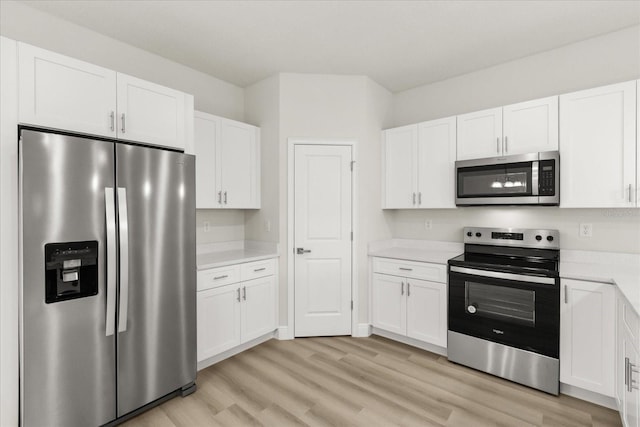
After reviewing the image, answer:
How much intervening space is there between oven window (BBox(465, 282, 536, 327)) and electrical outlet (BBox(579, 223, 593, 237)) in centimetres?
85

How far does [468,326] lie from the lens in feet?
9.09

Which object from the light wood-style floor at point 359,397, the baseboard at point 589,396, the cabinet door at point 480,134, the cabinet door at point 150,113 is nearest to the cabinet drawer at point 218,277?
the light wood-style floor at point 359,397

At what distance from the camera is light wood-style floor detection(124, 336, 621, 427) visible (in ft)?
6.93

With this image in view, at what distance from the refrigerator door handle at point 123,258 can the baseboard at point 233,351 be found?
1.04 meters

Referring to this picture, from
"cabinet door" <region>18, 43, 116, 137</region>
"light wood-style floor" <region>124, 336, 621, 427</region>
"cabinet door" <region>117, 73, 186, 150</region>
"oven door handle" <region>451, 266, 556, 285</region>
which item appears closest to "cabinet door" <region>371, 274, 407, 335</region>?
"light wood-style floor" <region>124, 336, 621, 427</region>

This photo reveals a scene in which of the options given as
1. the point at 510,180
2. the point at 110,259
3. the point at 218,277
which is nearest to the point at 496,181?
the point at 510,180

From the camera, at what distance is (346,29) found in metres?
2.68

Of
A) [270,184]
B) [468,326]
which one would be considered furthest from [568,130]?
[270,184]

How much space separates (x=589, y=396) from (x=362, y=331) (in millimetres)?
1910

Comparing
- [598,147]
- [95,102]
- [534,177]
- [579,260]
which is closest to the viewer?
[95,102]

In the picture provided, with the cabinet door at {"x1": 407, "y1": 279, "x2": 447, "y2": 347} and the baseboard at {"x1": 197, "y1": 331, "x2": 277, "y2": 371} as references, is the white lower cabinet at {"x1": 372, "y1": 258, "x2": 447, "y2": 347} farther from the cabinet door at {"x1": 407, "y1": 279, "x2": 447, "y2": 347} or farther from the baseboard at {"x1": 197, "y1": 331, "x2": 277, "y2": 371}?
the baseboard at {"x1": 197, "y1": 331, "x2": 277, "y2": 371}

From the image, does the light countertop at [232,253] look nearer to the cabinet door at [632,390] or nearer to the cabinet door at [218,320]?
the cabinet door at [218,320]

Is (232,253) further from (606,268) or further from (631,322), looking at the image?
(606,268)

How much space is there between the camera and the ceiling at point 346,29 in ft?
7.75
